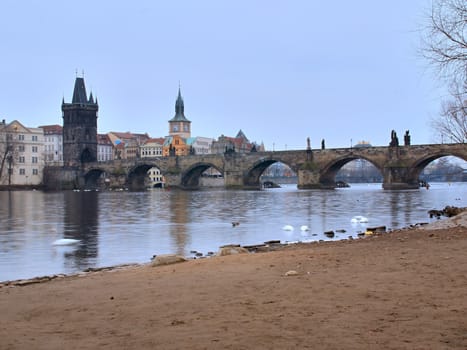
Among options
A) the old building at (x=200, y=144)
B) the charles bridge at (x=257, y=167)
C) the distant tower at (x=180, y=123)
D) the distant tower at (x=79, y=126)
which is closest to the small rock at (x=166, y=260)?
the charles bridge at (x=257, y=167)

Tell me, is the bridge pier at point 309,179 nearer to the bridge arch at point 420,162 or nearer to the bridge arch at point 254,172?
the bridge arch at point 254,172

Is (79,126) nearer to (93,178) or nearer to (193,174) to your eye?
(93,178)

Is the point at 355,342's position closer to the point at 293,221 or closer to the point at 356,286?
the point at 356,286

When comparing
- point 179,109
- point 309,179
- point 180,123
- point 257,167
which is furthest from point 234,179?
point 179,109

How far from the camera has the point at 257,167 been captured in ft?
328

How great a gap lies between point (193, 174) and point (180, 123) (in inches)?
3115

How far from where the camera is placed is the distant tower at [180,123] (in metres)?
189

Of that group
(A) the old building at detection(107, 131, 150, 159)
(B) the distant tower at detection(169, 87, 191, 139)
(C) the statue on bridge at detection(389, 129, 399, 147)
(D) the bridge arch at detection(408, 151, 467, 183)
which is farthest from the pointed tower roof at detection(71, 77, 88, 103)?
(D) the bridge arch at detection(408, 151, 467, 183)

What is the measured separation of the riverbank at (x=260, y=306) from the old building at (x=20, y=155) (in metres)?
88.5

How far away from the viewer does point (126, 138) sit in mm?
188375

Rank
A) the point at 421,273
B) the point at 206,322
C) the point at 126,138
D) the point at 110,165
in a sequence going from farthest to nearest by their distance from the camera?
the point at 126,138 < the point at 110,165 < the point at 421,273 < the point at 206,322

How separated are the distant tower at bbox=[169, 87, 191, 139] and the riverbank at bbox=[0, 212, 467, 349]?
178756 millimetres

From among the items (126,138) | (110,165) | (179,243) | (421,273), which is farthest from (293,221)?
(126,138)

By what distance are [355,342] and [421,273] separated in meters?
3.81
